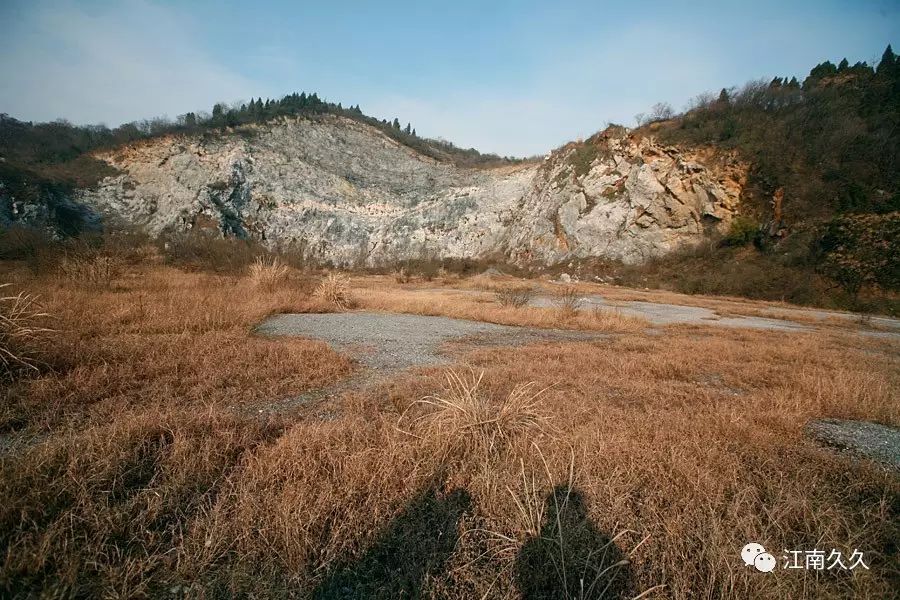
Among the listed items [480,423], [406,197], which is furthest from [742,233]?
[406,197]

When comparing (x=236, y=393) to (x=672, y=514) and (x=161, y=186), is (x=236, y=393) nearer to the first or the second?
(x=672, y=514)

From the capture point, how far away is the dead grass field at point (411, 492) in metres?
1.72

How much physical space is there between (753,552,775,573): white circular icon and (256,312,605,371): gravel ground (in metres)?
4.55

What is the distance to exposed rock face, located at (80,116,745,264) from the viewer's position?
33094 mm

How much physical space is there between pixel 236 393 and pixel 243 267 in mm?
17004

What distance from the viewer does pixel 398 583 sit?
172 cm

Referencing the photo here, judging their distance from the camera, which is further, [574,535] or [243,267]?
[243,267]

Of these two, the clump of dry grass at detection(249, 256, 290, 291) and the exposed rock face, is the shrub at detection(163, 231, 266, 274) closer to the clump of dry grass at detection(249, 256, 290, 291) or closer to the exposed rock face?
the clump of dry grass at detection(249, 256, 290, 291)

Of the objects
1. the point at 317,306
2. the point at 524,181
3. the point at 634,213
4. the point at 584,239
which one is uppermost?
the point at 524,181

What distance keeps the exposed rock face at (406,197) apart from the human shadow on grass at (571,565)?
35.5 metres

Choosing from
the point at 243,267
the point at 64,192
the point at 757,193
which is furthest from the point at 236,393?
the point at 64,192

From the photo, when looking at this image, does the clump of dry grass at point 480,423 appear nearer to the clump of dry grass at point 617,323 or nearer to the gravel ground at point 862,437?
the gravel ground at point 862,437

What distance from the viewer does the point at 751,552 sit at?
1.88 metres

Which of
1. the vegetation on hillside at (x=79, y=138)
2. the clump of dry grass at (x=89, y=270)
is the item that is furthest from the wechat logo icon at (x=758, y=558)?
the vegetation on hillside at (x=79, y=138)
